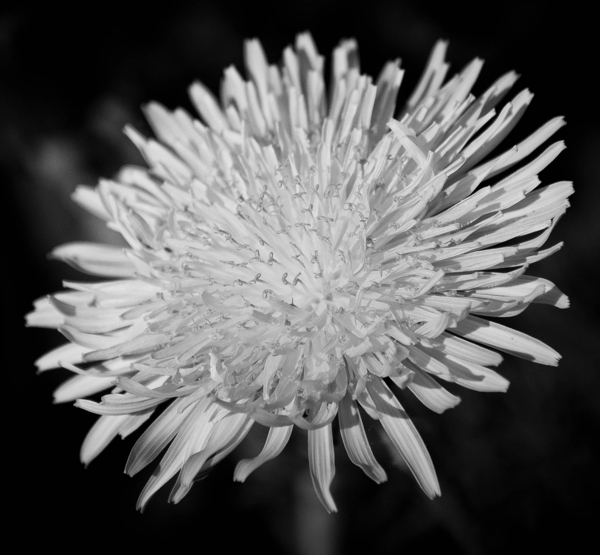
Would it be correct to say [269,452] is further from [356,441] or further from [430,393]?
[430,393]

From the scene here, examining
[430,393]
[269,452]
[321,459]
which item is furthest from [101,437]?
[430,393]

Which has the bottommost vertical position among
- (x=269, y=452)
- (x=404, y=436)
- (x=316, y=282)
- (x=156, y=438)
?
(x=404, y=436)

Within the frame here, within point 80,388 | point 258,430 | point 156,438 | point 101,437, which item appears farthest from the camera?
point 258,430

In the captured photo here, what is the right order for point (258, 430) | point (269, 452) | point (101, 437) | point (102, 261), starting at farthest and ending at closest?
point (258, 430) → point (102, 261) → point (101, 437) → point (269, 452)

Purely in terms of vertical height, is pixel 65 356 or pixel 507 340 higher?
pixel 65 356

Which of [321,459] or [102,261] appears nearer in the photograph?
[321,459]

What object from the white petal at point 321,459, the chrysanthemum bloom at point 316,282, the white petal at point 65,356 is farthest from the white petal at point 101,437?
the white petal at point 321,459

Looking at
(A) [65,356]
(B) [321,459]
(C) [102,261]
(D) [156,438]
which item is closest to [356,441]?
(B) [321,459]

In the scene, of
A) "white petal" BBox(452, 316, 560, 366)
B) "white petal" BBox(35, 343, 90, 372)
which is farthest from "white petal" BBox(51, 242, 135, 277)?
"white petal" BBox(452, 316, 560, 366)
